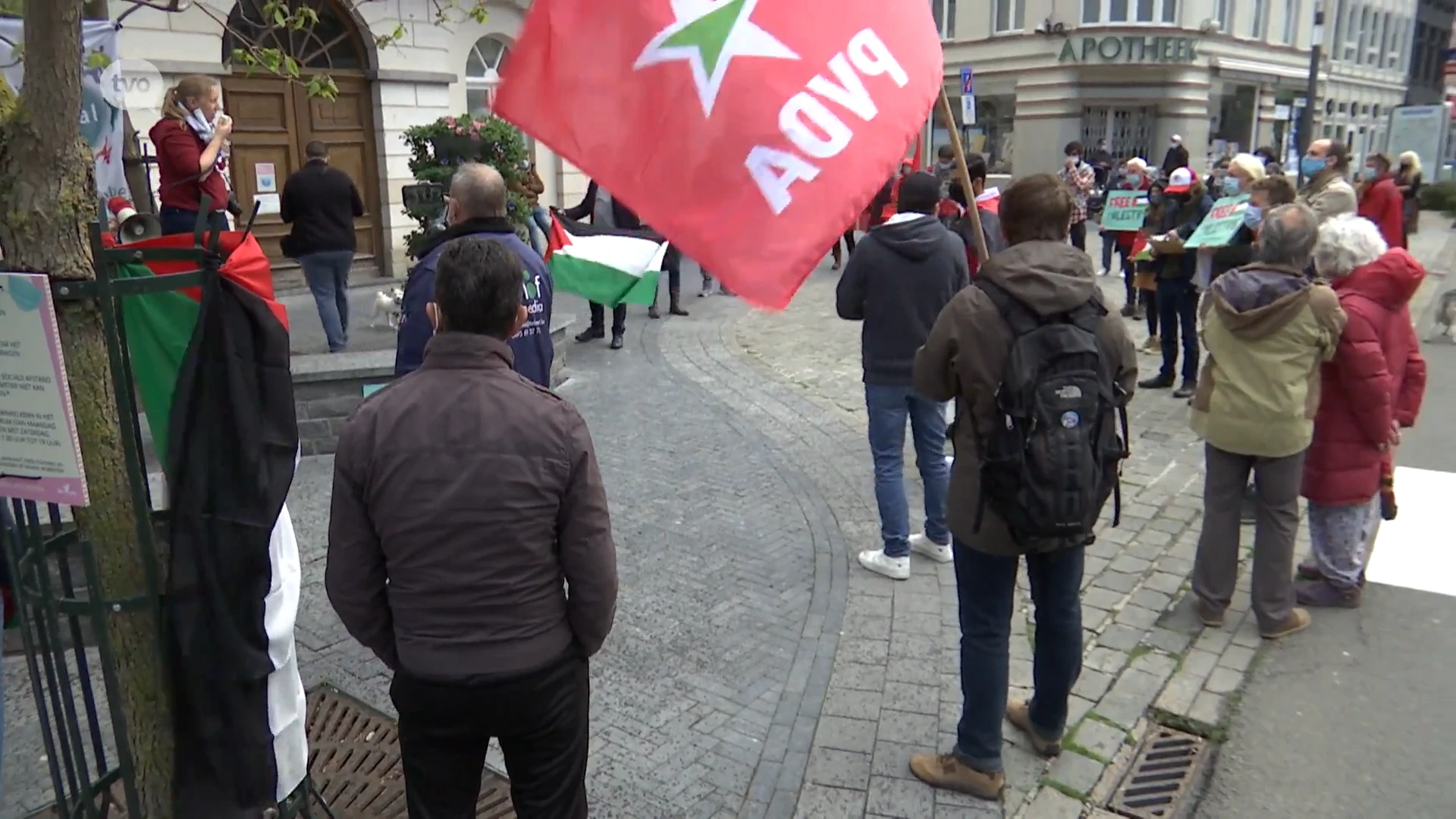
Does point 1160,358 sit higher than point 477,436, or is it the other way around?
point 477,436

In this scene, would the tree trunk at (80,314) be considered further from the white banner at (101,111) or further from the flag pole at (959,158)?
the white banner at (101,111)

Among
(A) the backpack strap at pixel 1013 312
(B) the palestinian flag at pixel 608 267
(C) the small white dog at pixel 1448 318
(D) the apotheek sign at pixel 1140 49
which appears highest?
(D) the apotheek sign at pixel 1140 49

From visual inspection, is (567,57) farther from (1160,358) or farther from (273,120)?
(273,120)

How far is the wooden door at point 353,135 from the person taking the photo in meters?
13.2

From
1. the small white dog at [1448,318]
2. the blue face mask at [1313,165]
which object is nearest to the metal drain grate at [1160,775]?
the blue face mask at [1313,165]

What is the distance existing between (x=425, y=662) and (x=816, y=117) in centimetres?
165

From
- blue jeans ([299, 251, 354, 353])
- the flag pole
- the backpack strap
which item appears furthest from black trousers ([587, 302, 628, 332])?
the backpack strap

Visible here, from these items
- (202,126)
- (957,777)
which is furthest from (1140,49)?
(957,777)

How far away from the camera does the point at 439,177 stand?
9.77 metres

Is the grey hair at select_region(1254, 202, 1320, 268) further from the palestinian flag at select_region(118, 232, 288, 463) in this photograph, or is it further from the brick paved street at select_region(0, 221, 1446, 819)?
the palestinian flag at select_region(118, 232, 288, 463)

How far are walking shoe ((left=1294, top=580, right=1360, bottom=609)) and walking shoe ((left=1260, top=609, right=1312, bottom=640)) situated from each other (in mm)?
258

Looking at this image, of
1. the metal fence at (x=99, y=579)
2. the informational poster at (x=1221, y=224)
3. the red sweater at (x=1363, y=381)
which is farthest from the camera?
the informational poster at (x=1221, y=224)

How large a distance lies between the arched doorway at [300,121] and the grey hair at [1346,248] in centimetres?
1060

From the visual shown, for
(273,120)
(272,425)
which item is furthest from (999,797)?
(273,120)
